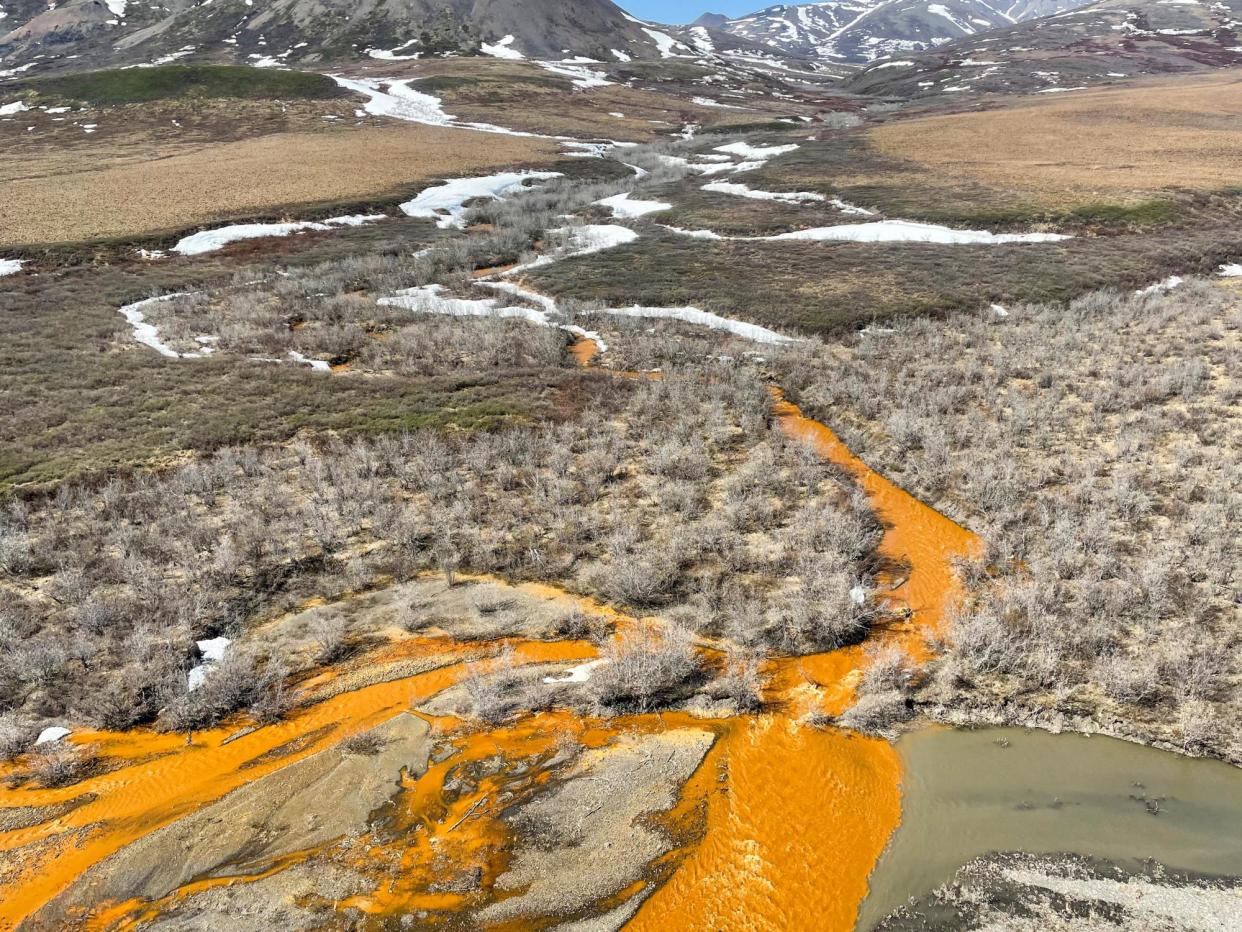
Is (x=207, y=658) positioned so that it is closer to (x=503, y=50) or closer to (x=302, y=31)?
(x=503, y=50)

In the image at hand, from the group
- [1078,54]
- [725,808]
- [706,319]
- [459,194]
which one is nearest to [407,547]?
[725,808]

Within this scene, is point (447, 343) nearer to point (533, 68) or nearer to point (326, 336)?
point (326, 336)

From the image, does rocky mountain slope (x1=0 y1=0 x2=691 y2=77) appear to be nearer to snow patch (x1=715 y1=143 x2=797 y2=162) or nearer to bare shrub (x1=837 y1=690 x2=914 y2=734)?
snow patch (x1=715 y1=143 x2=797 y2=162)

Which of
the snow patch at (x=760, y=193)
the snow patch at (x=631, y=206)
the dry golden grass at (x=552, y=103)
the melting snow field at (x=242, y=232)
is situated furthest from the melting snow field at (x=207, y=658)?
the dry golden grass at (x=552, y=103)

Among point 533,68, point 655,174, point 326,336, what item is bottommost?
point 326,336

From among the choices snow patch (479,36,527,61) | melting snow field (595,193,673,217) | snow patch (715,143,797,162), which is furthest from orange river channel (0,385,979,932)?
snow patch (479,36,527,61)

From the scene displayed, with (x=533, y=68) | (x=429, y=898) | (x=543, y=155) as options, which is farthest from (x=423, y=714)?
(x=533, y=68)
